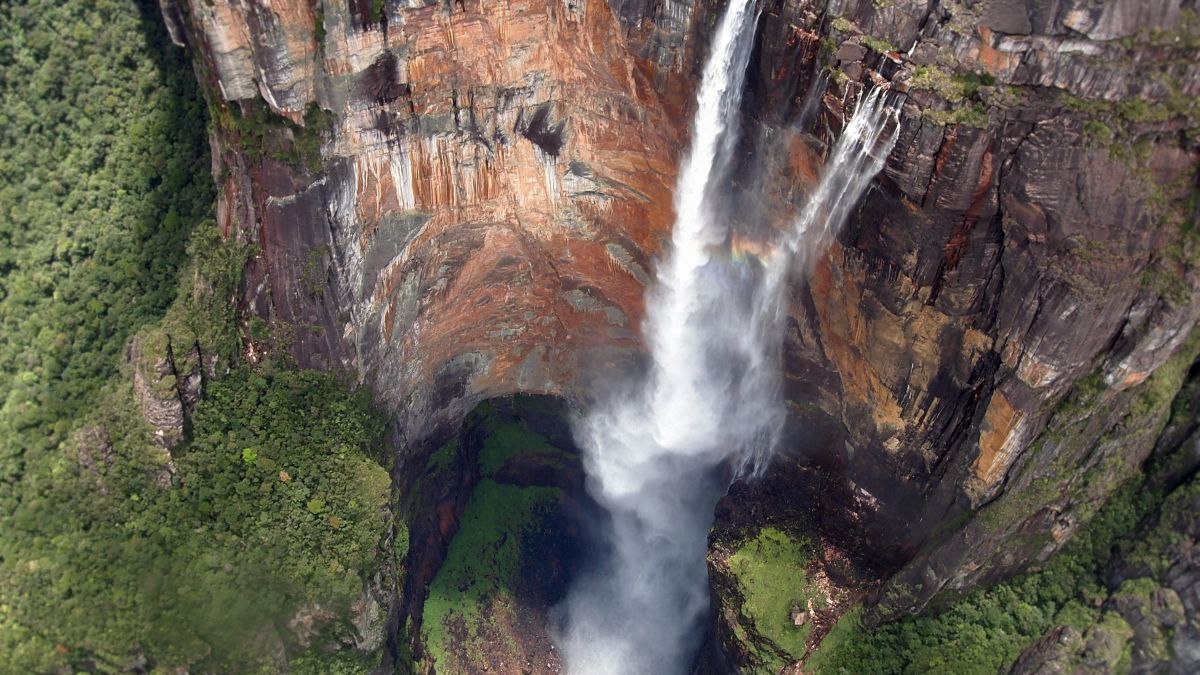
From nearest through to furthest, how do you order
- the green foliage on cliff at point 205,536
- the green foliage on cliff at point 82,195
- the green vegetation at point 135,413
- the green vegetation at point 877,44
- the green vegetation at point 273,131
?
the green vegetation at point 877,44, the green vegetation at point 273,131, the green foliage on cliff at point 205,536, the green vegetation at point 135,413, the green foliage on cliff at point 82,195

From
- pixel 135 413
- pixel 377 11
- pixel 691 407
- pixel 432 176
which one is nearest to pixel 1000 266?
pixel 691 407

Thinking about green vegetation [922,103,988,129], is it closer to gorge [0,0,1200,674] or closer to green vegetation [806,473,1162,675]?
gorge [0,0,1200,674]

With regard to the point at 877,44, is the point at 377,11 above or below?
below

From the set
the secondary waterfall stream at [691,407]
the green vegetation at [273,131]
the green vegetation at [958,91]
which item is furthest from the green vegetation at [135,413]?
the green vegetation at [958,91]

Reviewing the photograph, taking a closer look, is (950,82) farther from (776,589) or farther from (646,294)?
(776,589)

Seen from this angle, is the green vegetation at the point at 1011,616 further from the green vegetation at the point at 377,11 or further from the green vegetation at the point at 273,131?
the green vegetation at the point at 377,11

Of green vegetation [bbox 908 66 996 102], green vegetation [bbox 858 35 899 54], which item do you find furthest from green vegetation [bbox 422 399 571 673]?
green vegetation [bbox 908 66 996 102]
